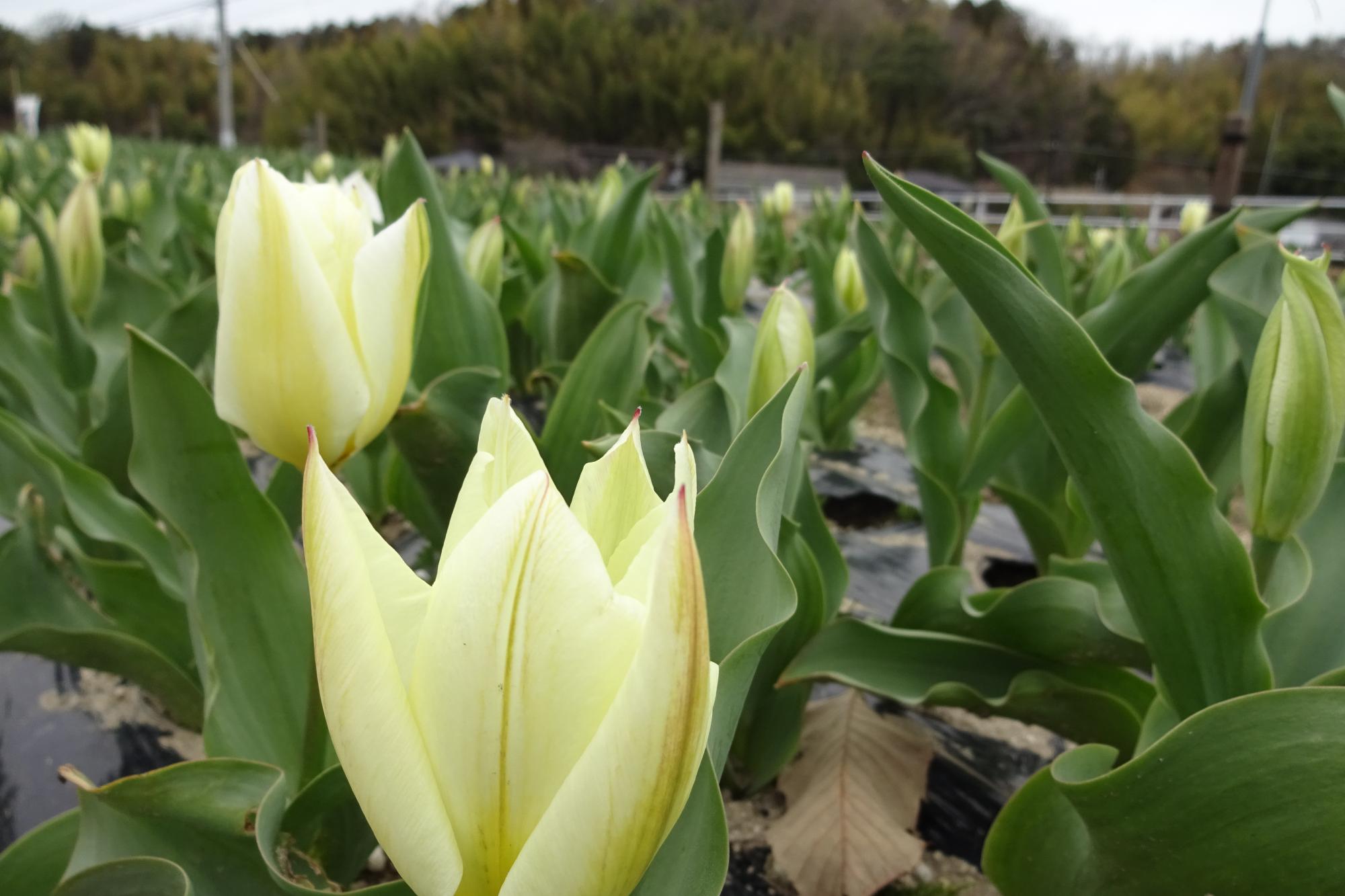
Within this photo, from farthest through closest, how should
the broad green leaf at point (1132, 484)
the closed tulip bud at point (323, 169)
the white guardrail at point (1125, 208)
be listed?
1. the white guardrail at point (1125, 208)
2. the closed tulip bud at point (323, 169)
3. the broad green leaf at point (1132, 484)

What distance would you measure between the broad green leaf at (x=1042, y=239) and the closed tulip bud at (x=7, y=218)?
2.39 m

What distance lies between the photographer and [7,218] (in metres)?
2.42

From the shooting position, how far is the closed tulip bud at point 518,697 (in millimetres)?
339

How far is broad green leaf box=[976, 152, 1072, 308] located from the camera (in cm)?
143

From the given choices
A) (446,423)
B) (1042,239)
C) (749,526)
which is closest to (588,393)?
(446,423)

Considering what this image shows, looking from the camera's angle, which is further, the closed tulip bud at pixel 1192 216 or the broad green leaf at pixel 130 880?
the closed tulip bud at pixel 1192 216

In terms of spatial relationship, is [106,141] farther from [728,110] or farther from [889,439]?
[728,110]

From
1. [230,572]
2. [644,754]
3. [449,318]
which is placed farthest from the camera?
[449,318]

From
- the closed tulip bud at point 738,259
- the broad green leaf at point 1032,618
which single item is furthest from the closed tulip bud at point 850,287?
the broad green leaf at point 1032,618

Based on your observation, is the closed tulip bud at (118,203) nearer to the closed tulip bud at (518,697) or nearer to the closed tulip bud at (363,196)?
the closed tulip bud at (363,196)

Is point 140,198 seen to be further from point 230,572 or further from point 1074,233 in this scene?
point 1074,233

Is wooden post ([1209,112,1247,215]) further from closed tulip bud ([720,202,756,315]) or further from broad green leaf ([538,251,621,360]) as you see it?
broad green leaf ([538,251,621,360])

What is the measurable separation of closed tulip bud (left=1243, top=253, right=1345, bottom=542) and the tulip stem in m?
0.03

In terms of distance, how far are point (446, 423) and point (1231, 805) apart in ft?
2.23
